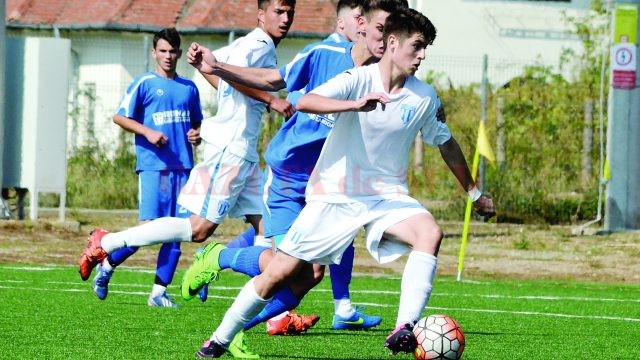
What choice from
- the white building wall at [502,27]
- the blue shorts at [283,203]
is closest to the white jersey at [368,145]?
the blue shorts at [283,203]

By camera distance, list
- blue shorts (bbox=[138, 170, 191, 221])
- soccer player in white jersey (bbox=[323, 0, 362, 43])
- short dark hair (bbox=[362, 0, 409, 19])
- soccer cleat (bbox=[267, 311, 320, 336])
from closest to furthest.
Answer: short dark hair (bbox=[362, 0, 409, 19])
soccer player in white jersey (bbox=[323, 0, 362, 43])
soccer cleat (bbox=[267, 311, 320, 336])
blue shorts (bbox=[138, 170, 191, 221])

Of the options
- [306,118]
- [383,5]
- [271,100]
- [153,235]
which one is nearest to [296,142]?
[306,118]

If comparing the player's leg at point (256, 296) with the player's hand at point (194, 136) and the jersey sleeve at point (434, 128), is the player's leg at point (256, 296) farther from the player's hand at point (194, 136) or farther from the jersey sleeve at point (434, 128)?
the player's hand at point (194, 136)

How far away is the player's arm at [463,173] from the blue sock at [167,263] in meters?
3.47

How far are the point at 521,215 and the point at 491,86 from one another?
7.78ft

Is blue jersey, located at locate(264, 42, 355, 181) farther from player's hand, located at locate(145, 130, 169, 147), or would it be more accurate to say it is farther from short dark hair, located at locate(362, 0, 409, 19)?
player's hand, located at locate(145, 130, 169, 147)

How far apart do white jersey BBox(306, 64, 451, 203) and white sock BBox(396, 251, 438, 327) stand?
392mm

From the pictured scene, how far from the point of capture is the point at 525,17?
37906 millimetres

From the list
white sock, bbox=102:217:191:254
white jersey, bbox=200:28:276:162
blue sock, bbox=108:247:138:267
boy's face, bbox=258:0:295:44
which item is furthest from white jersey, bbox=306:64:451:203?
blue sock, bbox=108:247:138:267

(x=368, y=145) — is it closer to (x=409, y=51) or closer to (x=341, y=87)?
(x=341, y=87)

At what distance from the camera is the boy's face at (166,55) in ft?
37.1

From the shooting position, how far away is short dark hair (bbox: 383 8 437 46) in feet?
23.8

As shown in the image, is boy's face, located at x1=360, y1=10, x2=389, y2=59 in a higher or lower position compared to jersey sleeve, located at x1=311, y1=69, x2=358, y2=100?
higher

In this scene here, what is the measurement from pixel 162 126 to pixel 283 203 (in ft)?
10.2
